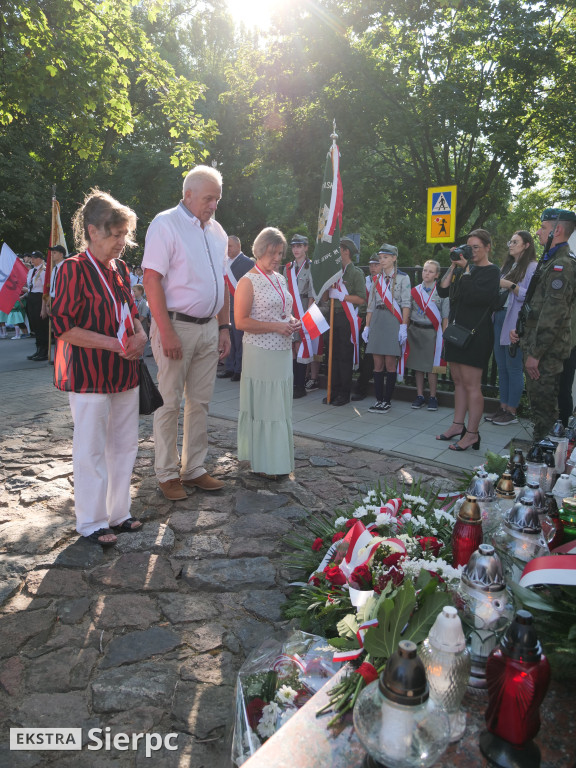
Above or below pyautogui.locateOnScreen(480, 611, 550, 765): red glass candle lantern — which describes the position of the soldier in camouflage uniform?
above

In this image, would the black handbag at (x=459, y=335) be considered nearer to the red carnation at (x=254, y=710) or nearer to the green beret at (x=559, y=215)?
the green beret at (x=559, y=215)

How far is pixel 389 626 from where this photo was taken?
179 centimetres

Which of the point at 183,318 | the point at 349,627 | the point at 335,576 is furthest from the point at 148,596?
the point at 183,318

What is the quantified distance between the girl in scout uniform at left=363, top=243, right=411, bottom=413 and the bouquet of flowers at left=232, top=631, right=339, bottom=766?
566 cm

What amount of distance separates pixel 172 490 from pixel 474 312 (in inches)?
127

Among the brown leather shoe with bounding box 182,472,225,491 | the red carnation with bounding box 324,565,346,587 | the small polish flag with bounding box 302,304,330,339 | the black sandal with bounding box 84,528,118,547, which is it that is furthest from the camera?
the small polish flag with bounding box 302,304,330,339

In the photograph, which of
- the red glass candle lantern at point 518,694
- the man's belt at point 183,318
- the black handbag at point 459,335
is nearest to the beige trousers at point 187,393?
the man's belt at point 183,318

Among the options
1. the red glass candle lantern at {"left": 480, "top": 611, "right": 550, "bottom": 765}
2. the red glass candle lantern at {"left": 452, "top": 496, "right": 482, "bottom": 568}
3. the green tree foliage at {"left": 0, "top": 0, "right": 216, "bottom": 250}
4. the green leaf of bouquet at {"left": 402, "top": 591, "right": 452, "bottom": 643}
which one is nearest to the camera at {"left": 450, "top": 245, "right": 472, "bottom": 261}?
the red glass candle lantern at {"left": 452, "top": 496, "right": 482, "bottom": 568}

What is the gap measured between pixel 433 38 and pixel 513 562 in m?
18.6

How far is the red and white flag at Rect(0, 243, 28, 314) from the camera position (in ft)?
32.6

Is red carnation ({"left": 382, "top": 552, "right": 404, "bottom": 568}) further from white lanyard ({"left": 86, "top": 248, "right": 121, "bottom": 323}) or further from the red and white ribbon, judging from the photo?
white lanyard ({"left": 86, "top": 248, "right": 121, "bottom": 323})

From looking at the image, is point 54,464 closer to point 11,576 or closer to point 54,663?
point 11,576

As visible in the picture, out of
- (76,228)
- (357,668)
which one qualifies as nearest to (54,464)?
(76,228)

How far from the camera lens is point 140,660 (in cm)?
265
